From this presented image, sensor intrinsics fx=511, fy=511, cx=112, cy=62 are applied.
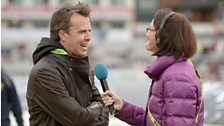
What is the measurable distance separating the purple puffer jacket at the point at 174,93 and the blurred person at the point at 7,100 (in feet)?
8.29

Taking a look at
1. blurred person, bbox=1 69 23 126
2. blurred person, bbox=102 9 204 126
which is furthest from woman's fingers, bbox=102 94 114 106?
blurred person, bbox=1 69 23 126

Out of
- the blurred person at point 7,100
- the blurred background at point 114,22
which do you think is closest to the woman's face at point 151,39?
the blurred person at point 7,100

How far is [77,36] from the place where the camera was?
→ 268 centimetres

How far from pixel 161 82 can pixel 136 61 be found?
33961mm

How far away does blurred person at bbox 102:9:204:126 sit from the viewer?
2652mm

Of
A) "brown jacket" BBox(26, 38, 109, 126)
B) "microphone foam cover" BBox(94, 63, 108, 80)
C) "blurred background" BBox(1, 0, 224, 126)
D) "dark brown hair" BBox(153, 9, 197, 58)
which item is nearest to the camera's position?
"brown jacket" BBox(26, 38, 109, 126)

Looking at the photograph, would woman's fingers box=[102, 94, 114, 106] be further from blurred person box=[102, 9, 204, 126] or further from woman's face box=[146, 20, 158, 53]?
woman's face box=[146, 20, 158, 53]

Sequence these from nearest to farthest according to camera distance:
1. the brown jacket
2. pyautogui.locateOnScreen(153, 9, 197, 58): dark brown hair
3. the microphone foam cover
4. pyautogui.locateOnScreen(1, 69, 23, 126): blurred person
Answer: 1. the brown jacket
2. pyautogui.locateOnScreen(153, 9, 197, 58): dark brown hair
3. the microphone foam cover
4. pyautogui.locateOnScreen(1, 69, 23, 126): blurred person

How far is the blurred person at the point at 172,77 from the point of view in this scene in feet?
8.70

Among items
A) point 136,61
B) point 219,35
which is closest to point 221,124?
point 136,61

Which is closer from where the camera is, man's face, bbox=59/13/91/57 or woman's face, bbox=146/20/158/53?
man's face, bbox=59/13/91/57

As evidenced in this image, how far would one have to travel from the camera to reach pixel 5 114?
5090 millimetres

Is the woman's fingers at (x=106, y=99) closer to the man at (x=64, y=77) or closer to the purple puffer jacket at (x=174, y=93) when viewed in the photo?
the man at (x=64, y=77)

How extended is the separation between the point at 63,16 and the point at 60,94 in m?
0.41
